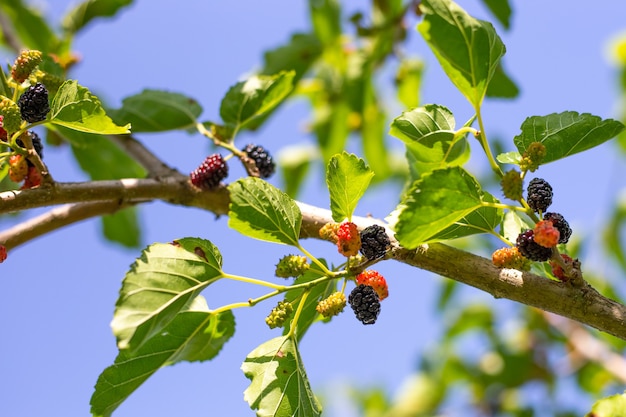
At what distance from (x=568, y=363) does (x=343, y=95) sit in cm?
213

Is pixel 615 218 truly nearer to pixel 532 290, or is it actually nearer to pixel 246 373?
pixel 532 290

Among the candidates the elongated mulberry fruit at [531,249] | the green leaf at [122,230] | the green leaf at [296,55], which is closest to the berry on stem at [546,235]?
the elongated mulberry fruit at [531,249]

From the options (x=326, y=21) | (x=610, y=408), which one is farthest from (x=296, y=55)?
(x=610, y=408)

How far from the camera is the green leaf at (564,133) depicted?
1.30m

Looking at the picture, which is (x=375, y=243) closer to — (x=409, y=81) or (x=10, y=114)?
(x=10, y=114)

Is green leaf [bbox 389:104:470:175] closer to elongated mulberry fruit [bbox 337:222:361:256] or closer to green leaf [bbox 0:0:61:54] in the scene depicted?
elongated mulberry fruit [bbox 337:222:361:256]

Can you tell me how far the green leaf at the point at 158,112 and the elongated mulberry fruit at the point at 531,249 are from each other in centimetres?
109

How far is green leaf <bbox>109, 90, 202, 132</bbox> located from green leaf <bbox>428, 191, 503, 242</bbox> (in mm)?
963

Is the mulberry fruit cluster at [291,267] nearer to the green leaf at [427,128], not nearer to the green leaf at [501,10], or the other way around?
the green leaf at [427,128]

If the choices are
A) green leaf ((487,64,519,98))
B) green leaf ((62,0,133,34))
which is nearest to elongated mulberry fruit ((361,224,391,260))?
green leaf ((487,64,519,98))

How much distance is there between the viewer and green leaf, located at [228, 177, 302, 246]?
130cm

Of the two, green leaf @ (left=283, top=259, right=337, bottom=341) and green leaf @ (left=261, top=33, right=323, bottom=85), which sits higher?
green leaf @ (left=261, top=33, right=323, bottom=85)

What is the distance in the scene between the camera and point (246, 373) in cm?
134

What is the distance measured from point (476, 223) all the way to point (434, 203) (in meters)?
0.25
